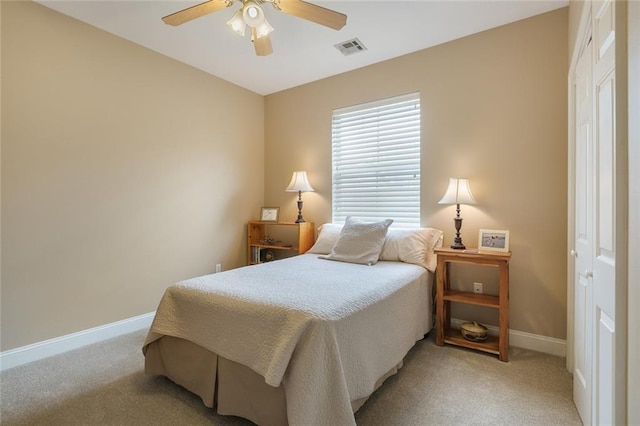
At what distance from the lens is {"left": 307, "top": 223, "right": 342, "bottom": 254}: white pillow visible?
126 inches

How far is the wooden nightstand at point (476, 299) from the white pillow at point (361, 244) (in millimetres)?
519

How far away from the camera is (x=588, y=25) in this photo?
156cm

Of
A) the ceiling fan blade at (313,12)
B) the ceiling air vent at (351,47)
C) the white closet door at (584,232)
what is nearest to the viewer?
the white closet door at (584,232)

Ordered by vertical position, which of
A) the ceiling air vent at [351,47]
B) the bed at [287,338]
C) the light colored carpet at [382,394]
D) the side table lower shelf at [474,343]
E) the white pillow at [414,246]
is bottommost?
the light colored carpet at [382,394]

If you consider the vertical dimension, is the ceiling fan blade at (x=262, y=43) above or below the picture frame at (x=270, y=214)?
above

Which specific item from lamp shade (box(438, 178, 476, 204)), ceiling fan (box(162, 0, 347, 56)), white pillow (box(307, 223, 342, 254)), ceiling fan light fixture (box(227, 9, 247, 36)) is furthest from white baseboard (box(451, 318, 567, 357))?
ceiling fan light fixture (box(227, 9, 247, 36))

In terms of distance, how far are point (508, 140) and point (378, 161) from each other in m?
1.25

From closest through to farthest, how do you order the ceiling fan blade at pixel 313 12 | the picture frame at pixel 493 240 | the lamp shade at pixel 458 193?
the ceiling fan blade at pixel 313 12 < the picture frame at pixel 493 240 < the lamp shade at pixel 458 193

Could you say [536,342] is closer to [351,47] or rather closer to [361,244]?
[361,244]

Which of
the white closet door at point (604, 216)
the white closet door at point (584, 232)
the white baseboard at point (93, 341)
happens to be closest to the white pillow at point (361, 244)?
the white baseboard at point (93, 341)

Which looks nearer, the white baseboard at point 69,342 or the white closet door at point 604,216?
the white closet door at point 604,216

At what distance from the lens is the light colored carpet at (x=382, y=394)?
65.8 inches

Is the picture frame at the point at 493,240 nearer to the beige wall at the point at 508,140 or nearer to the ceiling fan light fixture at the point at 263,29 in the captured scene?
the beige wall at the point at 508,140

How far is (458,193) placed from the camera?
104 inches
